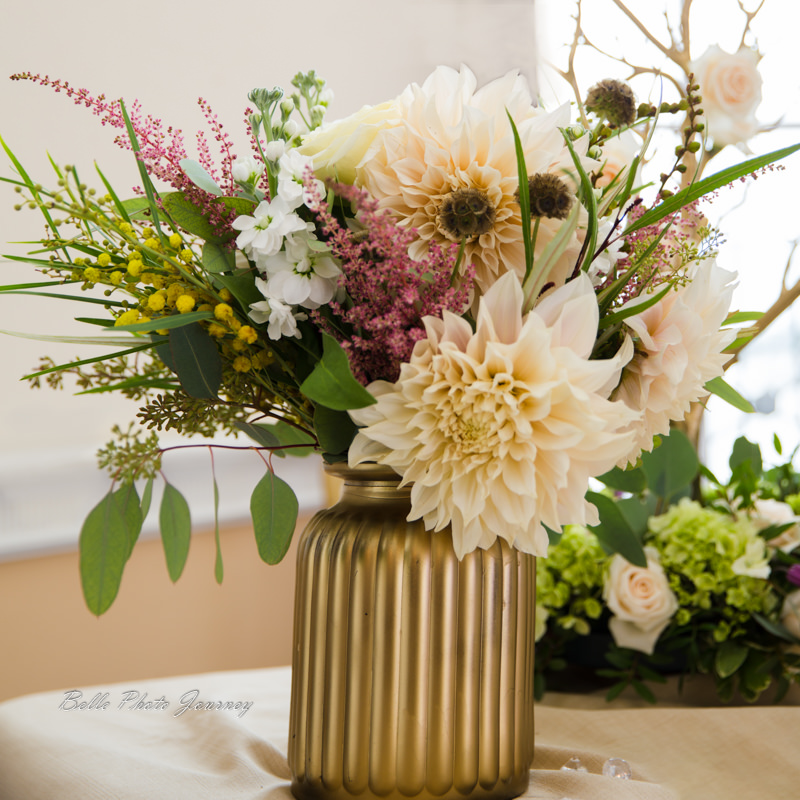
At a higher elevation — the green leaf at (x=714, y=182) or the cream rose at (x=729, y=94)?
the cream rose at (x=729, y=94)

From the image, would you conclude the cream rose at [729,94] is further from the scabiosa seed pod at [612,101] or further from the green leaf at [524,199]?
the green leaf at [524,199]

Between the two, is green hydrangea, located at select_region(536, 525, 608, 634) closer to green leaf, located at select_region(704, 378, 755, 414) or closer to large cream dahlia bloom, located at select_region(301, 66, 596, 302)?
green leaf, located at select_region(704, 378, 755, 414)

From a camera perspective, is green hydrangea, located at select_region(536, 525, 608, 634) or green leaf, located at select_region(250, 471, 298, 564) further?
green hydrangea, located at select_region(536, 525, 608, 634)

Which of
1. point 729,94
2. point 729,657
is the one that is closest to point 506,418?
point 729,94

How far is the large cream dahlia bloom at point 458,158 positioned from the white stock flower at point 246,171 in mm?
33

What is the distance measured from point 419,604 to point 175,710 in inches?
16.1

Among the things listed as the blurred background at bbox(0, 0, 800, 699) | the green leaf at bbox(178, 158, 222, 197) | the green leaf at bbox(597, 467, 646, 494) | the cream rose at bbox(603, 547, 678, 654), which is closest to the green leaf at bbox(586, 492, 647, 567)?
the green leaf at bbox(597, 467, 646, 494)

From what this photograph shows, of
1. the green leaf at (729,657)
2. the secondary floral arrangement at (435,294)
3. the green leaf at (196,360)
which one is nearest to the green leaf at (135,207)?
the secondary floral arrangement at (435,294)

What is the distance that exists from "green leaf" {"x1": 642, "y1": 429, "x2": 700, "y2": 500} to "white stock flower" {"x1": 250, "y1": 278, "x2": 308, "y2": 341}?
492mm

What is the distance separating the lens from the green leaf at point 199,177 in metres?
0.47

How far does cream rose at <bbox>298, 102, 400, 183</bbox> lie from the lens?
46 centimetres

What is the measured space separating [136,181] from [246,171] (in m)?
1.22

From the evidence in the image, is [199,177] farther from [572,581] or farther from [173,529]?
[572,581]

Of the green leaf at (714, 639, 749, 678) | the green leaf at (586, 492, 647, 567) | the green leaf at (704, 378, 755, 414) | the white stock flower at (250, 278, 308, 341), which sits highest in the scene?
the white stock flower at (250, 278, 308, 341)
